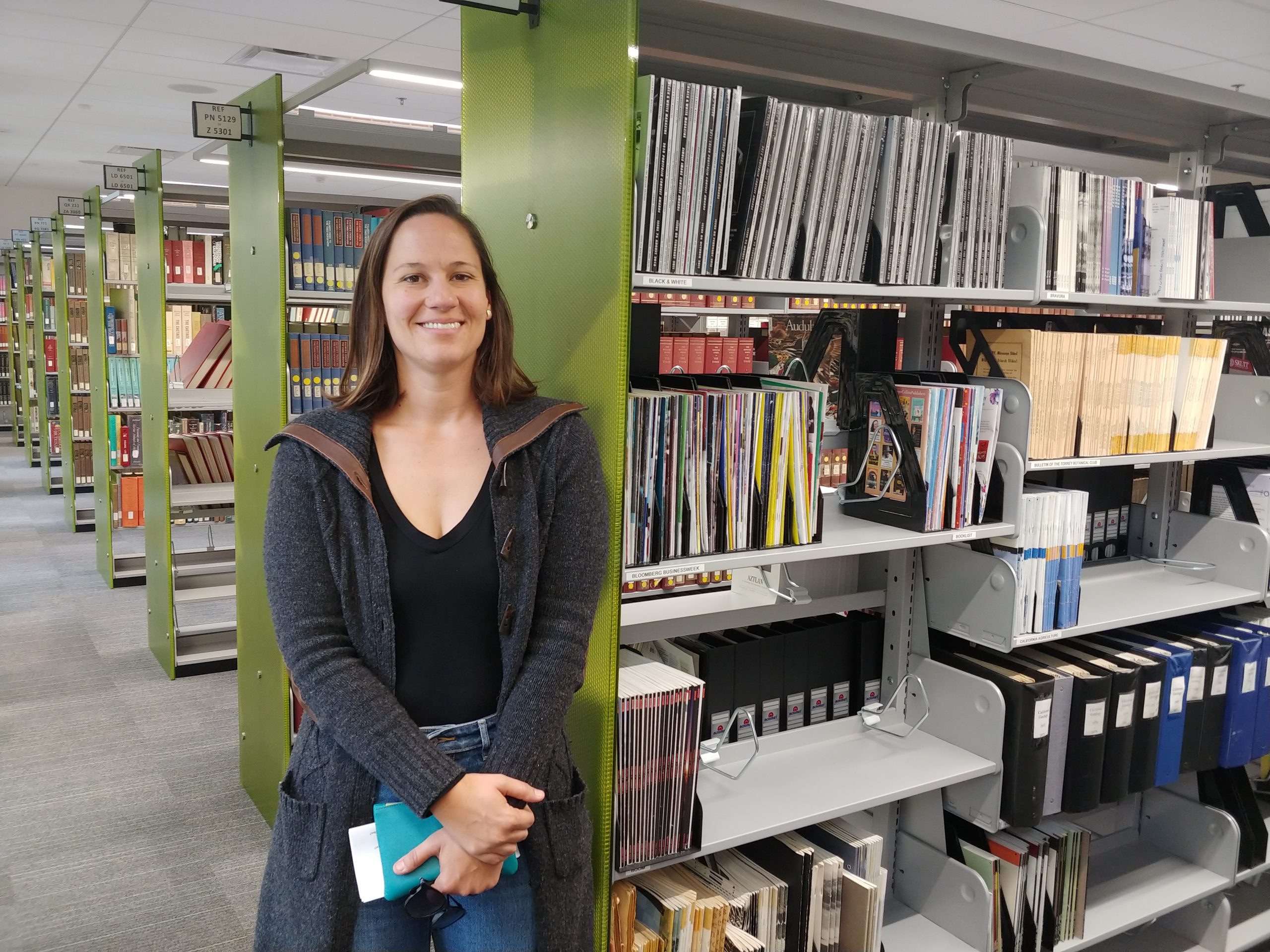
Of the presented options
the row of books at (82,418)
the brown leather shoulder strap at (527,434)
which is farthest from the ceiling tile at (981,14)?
the row of books at (82,418)

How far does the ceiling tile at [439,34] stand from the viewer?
15.6 ft

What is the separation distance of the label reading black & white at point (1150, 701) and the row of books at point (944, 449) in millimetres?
734

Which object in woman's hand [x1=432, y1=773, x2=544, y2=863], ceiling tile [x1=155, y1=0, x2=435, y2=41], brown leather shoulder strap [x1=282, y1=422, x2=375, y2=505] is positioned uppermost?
ceiling tile [x1=155, y1=0, x2=435, y2=41]

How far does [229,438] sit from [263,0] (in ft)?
6.76

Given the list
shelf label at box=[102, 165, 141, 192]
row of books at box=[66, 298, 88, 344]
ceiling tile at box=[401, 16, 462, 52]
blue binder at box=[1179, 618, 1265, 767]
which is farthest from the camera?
row of books at box=[66, 298, 88, 344]

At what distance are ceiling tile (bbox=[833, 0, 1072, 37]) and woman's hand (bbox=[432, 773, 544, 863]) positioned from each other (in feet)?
13.5

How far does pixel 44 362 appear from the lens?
8617mm

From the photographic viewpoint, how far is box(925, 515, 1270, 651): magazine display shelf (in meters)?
2.34

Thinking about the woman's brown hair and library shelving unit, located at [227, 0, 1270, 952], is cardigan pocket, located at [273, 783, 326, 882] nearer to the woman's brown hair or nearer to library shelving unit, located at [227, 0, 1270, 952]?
library shelving unit, located at [227, 0, 1270, 952]

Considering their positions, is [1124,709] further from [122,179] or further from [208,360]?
[122,179]

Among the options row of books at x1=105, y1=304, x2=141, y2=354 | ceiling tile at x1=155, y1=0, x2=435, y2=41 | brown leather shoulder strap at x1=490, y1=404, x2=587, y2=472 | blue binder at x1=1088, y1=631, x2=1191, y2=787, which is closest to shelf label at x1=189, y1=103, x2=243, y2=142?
ceiling tile at x1=155, y1=0, x2=435, y2=41

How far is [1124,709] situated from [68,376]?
23.3 ft

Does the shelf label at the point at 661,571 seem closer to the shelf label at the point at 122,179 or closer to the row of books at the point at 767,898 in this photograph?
the row of books at the point at 767,898

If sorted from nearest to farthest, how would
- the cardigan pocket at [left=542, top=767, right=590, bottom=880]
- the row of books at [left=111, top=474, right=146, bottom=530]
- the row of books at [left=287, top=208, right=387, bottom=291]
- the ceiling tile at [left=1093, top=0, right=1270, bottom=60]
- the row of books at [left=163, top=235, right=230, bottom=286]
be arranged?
the cardigan pocket at [left=542, top=767, right=590, bottom=880] < the row of books at [left=287, top=208, right=387, bottom=291] < the ceiling tile at [left=1093, top=0, right=1270, bottom=60] < the row of books at [left=163, top=235, right=230, bottom=286] < the row of books at [left=111, top=474, right=146, bottom=530]
